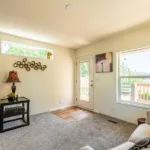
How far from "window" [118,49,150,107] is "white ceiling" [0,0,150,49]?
824 millimetres

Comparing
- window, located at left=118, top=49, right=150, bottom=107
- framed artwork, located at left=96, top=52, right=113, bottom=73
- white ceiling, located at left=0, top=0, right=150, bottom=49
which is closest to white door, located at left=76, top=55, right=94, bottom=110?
framed artwork, located at left=96, top=52, right=113, bottom=73

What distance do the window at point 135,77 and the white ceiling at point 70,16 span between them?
82cm

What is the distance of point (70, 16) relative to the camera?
2293 mm

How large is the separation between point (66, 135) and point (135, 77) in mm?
2206

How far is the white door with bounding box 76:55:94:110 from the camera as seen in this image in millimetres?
4133

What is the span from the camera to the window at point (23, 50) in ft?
10.6

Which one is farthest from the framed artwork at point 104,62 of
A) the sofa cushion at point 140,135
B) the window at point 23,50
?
the sofa cushion at point 140,135

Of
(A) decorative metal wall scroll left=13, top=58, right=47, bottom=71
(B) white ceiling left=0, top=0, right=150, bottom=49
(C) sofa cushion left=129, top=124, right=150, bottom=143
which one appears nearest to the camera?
(C) sofa cushion left=129, top=124, right=150, bottom=143

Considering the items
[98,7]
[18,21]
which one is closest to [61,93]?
[18,21]

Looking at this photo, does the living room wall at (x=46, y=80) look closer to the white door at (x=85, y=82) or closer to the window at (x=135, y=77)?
the white door at (x=85, y=82)

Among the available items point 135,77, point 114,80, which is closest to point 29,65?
point 114,80

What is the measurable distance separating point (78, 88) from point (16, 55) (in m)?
2.52

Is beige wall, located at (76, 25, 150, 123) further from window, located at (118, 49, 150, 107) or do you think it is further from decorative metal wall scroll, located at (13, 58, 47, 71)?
decorative metal wall scroll, located at (13, 58, 47, 71)

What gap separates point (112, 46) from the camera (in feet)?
11.3
